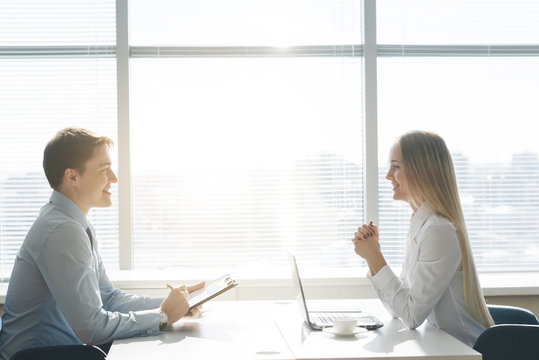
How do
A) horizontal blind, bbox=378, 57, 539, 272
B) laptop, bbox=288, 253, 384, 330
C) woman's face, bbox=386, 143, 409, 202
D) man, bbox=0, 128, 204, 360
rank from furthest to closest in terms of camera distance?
horizontal blind, bbox=378, 57, 539, 272 < woman's face, bbox=386, 143, 409, 202 < laptop, bbox=288, 253, 384, 330 < man, bbox=0, 128, 204, 360

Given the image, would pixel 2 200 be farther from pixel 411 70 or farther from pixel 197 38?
pixel 411 70

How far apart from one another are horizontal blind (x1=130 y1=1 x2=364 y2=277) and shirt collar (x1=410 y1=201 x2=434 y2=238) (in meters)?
1.60

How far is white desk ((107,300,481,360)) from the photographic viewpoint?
6.27 feet

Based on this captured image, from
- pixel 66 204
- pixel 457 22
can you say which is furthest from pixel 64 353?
pixel 457 22

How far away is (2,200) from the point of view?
411 cm

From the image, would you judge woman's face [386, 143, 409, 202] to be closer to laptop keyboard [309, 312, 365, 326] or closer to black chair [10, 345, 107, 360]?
laptop keyboard [309, 312, 365, 326]

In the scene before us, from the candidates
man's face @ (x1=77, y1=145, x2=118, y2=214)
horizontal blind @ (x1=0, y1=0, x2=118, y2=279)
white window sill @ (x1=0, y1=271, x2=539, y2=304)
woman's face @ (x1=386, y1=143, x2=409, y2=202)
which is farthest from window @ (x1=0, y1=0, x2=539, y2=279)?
man's face @ (x1=77, y1=145, x2=118, y2=214)

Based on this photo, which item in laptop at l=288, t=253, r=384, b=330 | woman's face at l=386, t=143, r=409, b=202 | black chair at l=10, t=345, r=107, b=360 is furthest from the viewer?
woman's face at l=386, t=143, r=409, b=202

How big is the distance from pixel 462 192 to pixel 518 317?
1.77m

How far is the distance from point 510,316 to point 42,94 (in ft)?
10.9

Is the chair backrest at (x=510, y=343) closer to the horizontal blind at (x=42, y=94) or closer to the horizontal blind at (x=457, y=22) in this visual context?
the horizontal blind at (x=457, y=22)

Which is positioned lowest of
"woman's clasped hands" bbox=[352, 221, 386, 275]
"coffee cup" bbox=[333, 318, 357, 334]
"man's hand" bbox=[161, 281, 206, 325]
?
"coffee cup" bbox=[333, 318, 357, 334]

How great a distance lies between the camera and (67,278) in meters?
2.14

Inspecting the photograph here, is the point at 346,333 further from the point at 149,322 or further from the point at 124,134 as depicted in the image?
the point at 124,134
